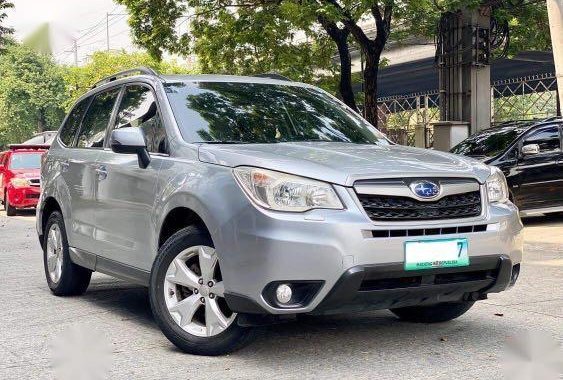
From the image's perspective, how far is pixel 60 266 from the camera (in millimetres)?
7082

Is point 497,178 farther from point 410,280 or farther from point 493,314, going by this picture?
point 493,314

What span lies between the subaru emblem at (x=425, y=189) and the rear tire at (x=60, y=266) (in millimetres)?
3410

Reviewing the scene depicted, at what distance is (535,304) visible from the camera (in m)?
6.52

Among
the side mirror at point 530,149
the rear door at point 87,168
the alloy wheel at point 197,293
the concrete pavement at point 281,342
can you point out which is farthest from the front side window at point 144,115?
the side mirror at point 530,149

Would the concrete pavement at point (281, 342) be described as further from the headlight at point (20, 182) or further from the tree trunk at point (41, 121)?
the tree trunk at point (41, 121)

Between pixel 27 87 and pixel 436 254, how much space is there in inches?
2552

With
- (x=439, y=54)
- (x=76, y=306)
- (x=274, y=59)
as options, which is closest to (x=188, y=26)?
(x=274, y=59)

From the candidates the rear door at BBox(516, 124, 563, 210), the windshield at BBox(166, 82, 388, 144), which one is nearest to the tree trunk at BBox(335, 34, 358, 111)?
the rear door at BBox(516, 124, 563, 210)

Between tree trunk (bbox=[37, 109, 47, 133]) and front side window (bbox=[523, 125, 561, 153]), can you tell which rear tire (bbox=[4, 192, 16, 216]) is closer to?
front side window (bbox=[523, 125, 561, 153])

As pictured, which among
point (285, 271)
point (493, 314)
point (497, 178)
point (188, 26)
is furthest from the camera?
point (188, 26)

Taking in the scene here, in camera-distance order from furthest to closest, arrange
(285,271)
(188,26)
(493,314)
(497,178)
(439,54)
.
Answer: (188,26)
(439,54)
(493,314)
(497,178)
(285,271)

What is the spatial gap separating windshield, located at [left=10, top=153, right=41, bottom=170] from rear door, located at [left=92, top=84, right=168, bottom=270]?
16310 mm

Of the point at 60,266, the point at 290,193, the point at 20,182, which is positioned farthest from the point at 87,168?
the point at 20,182

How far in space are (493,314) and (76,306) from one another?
327 centimetres
